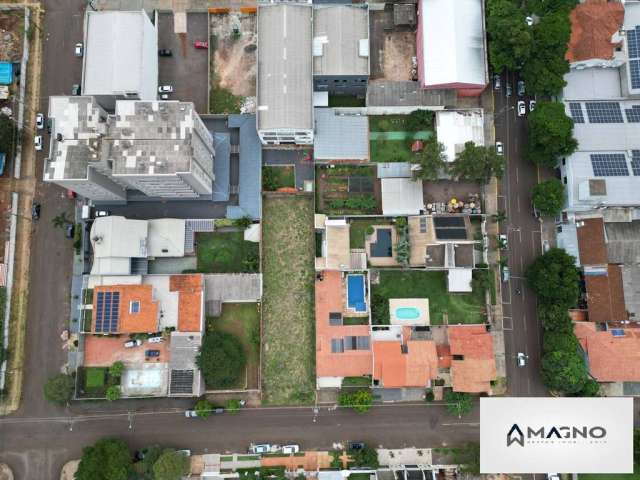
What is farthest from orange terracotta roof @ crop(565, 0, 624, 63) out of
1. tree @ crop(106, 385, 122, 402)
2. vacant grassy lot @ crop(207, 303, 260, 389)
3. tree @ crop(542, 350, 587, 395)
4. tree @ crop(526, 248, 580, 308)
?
tree @ crop(106, 385, 122, 402)

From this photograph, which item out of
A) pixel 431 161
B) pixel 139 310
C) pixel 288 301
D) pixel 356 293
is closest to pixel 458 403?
pixel 356 293

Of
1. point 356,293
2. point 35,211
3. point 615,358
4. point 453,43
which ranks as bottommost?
point 615,358

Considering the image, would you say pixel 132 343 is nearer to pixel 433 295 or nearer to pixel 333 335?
pixel 333 335

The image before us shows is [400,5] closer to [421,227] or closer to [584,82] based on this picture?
[584,82]

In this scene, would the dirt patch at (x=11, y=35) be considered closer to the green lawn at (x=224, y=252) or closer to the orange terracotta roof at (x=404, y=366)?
the green lawn at (x=224, y=252)

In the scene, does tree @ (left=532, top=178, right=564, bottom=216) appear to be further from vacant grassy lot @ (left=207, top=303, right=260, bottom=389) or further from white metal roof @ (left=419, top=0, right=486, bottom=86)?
vacant grassy lot @ (left=207, top=303, right=260, bottom=389)

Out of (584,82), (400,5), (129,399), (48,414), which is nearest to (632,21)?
(584,82)
